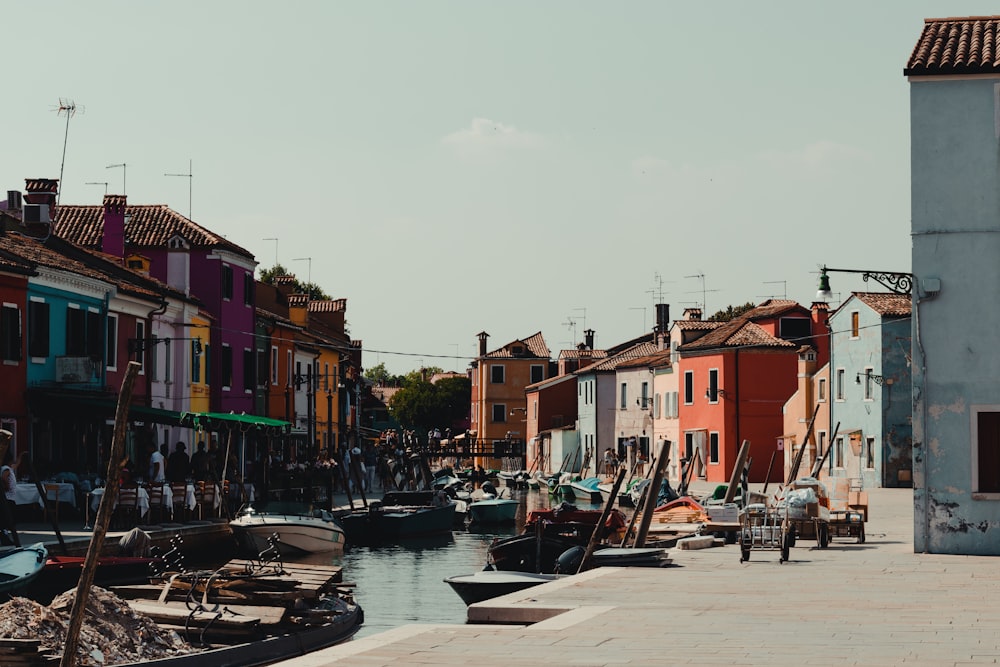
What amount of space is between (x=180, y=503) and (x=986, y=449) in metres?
19.6

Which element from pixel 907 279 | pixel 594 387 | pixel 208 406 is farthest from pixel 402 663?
pixel 594 387

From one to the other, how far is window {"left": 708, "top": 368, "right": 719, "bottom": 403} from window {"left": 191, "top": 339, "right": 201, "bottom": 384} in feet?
98.7

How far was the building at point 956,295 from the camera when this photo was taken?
77.4ft

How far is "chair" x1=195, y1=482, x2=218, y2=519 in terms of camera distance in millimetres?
37625

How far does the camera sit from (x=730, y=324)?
256 feet

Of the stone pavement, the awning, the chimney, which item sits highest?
the chimney

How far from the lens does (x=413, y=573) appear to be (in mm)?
33969

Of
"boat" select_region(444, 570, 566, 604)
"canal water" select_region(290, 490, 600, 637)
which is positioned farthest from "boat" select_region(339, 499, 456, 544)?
"boat" select_region(444, 570, 566, 604)

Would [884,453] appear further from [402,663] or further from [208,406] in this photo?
[402,663]

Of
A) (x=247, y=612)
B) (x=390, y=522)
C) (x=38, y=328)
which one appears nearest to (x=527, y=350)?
(x=390, y=522)

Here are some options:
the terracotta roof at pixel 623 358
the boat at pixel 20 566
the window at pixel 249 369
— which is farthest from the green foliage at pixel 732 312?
the boat at pixel 20 566

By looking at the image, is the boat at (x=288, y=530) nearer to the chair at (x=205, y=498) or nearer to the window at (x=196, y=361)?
the chair at (x=205, y=498)

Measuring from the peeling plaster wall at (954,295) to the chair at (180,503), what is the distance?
18.4m

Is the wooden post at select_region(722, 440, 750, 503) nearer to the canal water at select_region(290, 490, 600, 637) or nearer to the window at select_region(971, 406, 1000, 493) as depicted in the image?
the canal water at select_region(290, 490, 600, 637)
